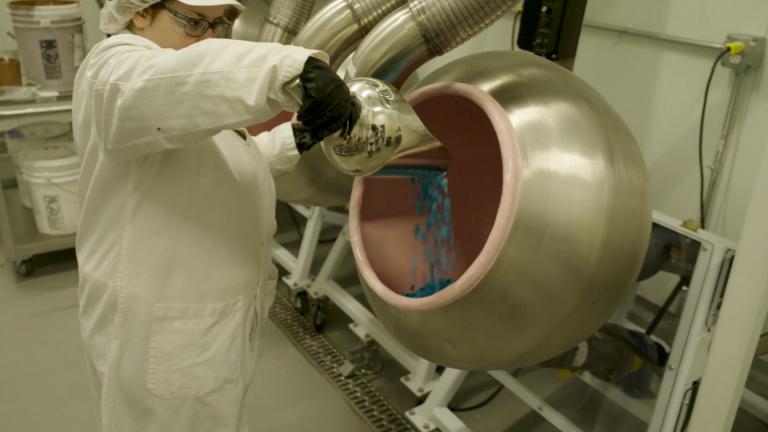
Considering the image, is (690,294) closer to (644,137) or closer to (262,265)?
(644,137)

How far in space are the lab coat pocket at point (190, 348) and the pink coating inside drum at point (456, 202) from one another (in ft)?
0.89

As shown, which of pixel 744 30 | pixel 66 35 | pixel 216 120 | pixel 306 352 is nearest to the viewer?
pixel 216 120

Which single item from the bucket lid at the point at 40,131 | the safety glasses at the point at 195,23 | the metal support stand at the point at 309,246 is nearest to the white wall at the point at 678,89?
the safety glasses at the point at 195,23

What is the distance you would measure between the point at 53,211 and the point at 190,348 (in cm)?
169

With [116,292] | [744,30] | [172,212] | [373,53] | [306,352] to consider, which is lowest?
[306,352]

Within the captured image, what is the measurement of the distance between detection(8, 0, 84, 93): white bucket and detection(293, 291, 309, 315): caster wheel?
117 centimetres

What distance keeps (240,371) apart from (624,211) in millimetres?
721

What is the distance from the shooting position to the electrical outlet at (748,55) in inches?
51.2

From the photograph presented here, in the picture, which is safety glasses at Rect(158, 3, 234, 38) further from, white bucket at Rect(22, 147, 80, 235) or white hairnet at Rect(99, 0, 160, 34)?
white bucket at Rect(22, 147, 80, 235)

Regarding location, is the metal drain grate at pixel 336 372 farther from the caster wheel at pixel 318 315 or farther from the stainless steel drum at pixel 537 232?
the stainless steel drum at pixel 537 232

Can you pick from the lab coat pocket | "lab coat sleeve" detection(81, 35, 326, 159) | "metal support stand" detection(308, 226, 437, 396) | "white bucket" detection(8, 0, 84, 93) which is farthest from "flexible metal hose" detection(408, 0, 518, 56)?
"white bucket" detection(8, 0, 84, 93)

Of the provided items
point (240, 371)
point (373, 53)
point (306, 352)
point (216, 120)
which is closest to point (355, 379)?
point (306, 352)

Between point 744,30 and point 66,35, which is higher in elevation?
point 744,30

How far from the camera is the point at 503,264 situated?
2.66 ft
